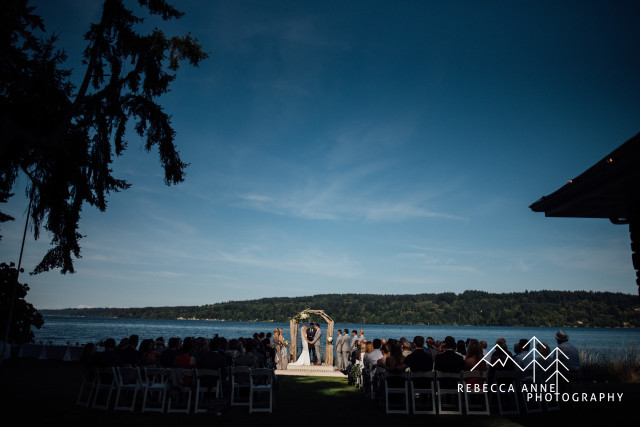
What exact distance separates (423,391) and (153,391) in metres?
5.23

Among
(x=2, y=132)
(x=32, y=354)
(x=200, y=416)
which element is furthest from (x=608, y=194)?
(x=32, y=354)

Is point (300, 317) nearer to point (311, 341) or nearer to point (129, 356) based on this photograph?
point (311, 341)

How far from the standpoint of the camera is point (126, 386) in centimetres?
725

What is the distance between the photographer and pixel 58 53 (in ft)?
24.2

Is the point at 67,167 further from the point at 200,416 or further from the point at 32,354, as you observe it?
the point at 32,354

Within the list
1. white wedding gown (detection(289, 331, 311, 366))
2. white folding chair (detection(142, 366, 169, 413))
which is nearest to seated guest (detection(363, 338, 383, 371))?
white folding chair (detection(142, 366, 169, 413))

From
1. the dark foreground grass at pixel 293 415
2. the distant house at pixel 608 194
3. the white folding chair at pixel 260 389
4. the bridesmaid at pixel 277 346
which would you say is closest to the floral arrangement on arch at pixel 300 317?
the bridesmaid at pixel 277 346

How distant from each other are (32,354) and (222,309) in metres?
123

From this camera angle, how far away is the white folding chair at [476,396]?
7066mm

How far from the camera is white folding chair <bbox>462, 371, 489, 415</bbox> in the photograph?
7066 millimetres

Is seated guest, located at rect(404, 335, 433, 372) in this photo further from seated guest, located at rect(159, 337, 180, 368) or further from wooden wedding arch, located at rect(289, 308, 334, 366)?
wooden wedding arch, located at rect(289, 308, 334, 366)

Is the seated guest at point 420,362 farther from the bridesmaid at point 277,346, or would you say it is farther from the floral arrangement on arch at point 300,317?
the floral arrangement on arch at point 300,317

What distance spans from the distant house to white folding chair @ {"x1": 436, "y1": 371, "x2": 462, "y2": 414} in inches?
128

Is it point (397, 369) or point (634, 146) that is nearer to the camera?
point (634, 146)
